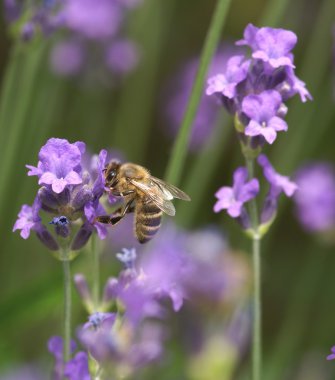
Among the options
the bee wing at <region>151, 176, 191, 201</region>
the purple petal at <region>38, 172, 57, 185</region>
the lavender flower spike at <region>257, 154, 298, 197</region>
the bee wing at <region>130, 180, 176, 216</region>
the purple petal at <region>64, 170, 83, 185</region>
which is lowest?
the bee wing at <region>130, 180, 176, 216</region>

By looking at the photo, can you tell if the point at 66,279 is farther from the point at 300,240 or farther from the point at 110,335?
the point at 300,240

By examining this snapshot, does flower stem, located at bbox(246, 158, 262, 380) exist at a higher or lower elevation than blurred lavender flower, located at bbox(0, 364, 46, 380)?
higher

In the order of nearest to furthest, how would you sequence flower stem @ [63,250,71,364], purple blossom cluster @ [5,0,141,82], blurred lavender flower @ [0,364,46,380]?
flower stem @ [63,250,71,364]
blurred lavender flower @ [0,364,46,380]
purple blossom cluster @ [5,0,141,82]

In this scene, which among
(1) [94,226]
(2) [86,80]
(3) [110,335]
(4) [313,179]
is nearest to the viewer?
(3) [110,335]

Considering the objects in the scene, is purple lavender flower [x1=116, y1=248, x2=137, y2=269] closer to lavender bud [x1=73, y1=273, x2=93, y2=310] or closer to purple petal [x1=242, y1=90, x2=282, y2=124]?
lavender bud [x1=73, y1=273, x2=93, y2=310]

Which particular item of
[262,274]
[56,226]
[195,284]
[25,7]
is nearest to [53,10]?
[25,7]

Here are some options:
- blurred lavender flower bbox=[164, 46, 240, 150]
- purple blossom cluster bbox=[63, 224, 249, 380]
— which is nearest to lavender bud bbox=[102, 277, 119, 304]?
purple blossom cluster bbox=[63, 224, 249, 380]
